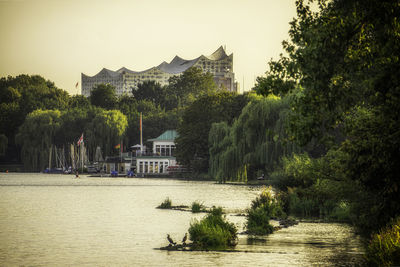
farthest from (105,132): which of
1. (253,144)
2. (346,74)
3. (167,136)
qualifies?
(346,74)

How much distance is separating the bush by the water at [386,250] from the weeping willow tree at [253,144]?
39.1 m

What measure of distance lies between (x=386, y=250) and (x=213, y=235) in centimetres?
961

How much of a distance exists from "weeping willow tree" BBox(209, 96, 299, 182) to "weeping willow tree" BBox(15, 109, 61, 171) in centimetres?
5273

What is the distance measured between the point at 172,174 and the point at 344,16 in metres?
91.5

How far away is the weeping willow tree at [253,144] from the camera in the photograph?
200 ft

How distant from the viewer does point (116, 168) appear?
118062 mm

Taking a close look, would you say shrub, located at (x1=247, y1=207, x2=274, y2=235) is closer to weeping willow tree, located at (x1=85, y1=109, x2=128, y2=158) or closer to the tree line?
the tree line

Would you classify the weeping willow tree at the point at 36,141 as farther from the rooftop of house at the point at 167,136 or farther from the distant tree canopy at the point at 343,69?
the distant tree canopy at the point at 343,69

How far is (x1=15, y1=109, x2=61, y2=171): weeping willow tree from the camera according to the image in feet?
389

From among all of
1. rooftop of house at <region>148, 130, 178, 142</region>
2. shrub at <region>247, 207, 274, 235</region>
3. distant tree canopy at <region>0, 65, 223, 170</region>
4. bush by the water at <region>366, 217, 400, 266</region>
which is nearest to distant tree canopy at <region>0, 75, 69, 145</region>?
distant tree canopy at <region>0, 65, 223, 170</region>

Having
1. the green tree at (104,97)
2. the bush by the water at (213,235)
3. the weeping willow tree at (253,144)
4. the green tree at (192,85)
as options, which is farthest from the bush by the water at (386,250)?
the green tree at (192,85)

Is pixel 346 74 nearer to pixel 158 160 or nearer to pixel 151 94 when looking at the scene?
pixel 158 160

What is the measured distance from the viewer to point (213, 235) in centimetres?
2525

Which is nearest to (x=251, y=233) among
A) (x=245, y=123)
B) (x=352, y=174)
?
(x=352, y=174)
